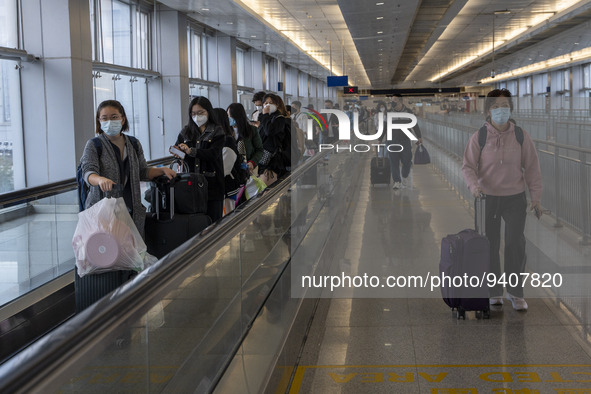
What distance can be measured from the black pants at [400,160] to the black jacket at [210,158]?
1.86 meters

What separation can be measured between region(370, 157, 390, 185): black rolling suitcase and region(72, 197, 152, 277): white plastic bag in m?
3.26

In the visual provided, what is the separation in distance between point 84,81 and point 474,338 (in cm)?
1205

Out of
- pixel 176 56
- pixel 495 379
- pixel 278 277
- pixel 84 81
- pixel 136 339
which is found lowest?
pixel 495 379

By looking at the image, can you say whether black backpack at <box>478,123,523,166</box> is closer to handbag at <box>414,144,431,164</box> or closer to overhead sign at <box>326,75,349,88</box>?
handbag at <box>414,144,431,164</box>

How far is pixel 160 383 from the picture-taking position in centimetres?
218

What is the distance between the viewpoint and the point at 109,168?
485 cm

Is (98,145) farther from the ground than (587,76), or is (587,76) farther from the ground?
(587,76)

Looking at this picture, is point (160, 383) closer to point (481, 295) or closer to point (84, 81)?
point (481, 295)

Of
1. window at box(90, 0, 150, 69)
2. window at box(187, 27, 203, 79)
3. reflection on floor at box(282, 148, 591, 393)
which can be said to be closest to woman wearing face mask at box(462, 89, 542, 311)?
reflection on floor at box(282, 148, 591, 393)

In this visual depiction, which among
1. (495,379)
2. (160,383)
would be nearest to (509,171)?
(495,379)

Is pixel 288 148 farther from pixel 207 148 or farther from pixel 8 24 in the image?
pixel 8 24

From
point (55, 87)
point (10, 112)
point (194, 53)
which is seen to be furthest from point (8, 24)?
point (194, 53)

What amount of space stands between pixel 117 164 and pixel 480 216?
10.5 feet

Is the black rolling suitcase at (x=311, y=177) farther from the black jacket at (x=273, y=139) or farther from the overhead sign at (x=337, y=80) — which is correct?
the overhead sign at (x=337, y=80)
